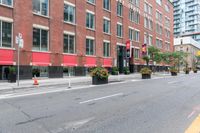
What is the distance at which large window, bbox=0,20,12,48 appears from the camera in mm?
23109

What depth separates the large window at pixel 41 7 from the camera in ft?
88.6

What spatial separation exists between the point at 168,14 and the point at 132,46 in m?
31.4

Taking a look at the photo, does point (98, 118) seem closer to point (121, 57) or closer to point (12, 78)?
point (12, 78)

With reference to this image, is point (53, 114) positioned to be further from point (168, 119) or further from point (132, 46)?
point (132, 46)

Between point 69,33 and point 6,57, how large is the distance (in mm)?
10133

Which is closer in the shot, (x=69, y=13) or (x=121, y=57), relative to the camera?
(x=69, y=13)

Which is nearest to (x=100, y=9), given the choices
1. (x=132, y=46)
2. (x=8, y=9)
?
(x=132, y=46)

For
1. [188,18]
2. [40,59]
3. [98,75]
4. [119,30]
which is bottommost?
[98,75]

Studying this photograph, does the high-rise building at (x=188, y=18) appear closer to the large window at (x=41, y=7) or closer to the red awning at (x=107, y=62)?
the red awning at (x=107, y=62)

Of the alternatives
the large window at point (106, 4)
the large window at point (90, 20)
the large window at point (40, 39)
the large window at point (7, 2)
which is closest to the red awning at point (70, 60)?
the large window at point (40, 39)

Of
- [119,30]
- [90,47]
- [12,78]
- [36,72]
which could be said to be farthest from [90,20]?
[12,78]

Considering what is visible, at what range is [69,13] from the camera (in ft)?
105

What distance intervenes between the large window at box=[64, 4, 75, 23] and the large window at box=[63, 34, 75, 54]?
2.15 metres

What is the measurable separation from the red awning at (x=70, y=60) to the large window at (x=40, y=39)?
10.5 ft
